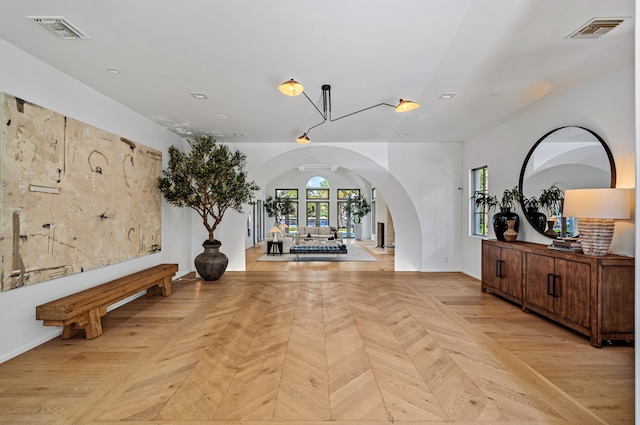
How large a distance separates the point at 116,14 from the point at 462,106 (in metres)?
4.11

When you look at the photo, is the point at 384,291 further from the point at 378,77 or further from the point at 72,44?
the point at 72,44

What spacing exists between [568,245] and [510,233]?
1168 mm

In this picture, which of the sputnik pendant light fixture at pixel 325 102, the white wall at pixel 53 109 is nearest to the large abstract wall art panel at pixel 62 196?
the white wall at pixel 53 109

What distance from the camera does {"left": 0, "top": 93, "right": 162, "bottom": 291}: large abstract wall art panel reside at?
9.54ft

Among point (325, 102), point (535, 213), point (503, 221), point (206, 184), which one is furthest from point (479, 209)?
point (206, 184)

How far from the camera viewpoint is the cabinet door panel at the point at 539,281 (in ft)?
12.2

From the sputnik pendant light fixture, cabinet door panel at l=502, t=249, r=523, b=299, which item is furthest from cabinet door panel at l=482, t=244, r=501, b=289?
the sputnik pendant light fixture

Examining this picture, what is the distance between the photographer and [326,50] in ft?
9.75

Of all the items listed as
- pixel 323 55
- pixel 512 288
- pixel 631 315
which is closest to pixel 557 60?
pixel 323 55

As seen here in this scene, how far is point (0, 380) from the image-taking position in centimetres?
255

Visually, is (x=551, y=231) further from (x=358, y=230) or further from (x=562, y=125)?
(x=358, y=230)

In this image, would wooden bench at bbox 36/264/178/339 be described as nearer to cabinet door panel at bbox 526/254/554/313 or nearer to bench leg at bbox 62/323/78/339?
bench leg at bbox 62/323/78/339

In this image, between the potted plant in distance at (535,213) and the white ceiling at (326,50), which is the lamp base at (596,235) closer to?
the potted plant in distance at (535,213)

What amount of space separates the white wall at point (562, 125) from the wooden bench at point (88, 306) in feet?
17.8
